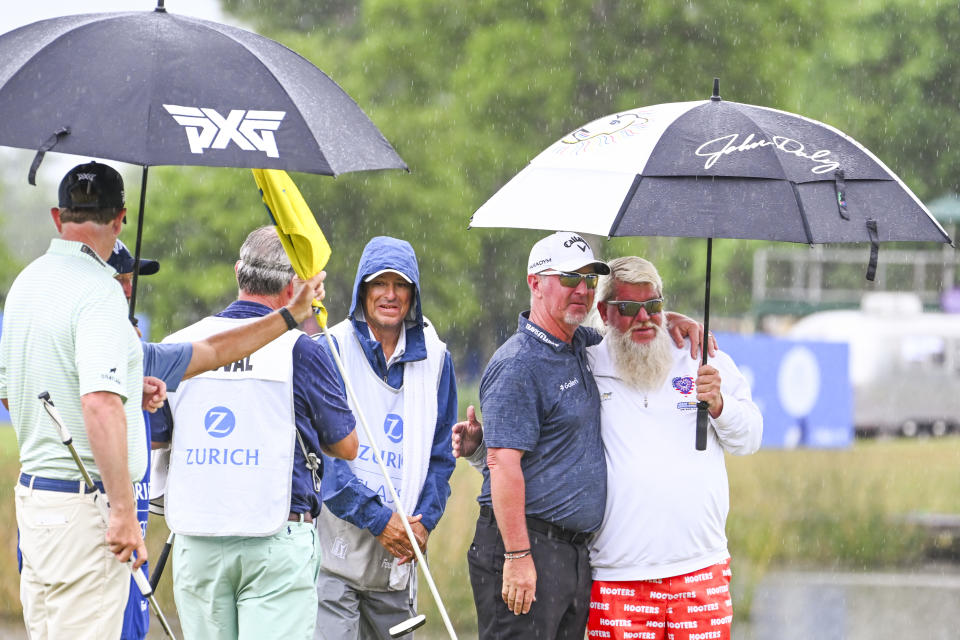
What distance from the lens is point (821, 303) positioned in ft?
120

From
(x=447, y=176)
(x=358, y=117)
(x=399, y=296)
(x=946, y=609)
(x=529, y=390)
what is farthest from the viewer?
(x=447, y=176)

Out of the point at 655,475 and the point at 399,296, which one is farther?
the point at 399,296

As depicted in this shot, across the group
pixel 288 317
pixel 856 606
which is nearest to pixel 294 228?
pixel 288 317

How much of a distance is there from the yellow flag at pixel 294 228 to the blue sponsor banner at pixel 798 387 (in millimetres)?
12219

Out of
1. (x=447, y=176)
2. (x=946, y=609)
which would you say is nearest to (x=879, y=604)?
(x=946, y=609)

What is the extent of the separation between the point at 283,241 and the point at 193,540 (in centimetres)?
101

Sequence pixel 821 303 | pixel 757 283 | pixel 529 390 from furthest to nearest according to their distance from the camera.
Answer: pixel 757 283 → pixel 821 303 → pixel 529 390

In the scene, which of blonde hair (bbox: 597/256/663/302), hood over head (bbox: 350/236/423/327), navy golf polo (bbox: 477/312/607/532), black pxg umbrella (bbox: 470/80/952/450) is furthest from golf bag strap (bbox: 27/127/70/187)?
blonde hair (bbox: 597/256/663/302)

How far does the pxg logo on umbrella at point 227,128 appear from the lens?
3.95 meters

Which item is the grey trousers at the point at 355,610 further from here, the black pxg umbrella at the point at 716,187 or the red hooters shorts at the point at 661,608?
the black pxg umbrella at the point at 716,187

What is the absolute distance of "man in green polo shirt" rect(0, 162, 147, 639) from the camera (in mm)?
3922

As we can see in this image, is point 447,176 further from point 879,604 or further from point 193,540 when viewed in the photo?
point 193,540

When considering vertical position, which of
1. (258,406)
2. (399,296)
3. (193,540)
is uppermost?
(399,296)

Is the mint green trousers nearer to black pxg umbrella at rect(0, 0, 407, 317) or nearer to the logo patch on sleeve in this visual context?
black pxg umbrella at rect(0, 0, 407, 317)
